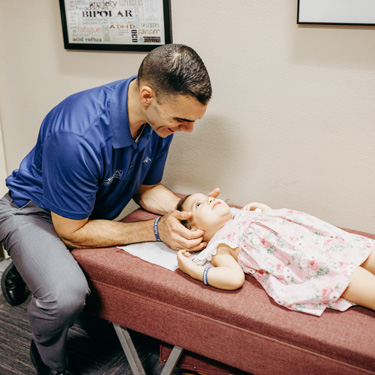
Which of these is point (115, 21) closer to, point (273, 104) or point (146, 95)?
point (146, 95)

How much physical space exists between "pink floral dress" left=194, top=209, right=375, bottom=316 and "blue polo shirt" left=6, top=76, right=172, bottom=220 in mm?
431

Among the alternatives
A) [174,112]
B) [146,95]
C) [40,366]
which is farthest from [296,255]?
[40,366]

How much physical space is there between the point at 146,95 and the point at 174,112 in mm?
109

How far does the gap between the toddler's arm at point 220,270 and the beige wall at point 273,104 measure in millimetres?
516

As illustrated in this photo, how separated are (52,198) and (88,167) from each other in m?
0.17

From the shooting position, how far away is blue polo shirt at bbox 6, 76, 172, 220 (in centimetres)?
133

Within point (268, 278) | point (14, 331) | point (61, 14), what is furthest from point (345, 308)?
point (61, 14)

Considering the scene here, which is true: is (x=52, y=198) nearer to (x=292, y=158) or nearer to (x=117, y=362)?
(x=117, y=362)

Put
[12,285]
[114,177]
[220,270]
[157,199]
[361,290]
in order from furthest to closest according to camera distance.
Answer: [12,285]
[157,199]
[114,177]
[220,270]
[361,290]

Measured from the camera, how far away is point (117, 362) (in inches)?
64.6

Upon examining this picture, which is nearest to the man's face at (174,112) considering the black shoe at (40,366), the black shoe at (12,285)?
the black shoe at (40,366)

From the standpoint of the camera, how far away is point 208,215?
146cm

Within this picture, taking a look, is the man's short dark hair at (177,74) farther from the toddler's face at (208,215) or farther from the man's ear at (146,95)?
the toddler's face at (208,215)

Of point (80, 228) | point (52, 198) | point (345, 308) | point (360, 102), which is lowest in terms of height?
point (345, 308)
